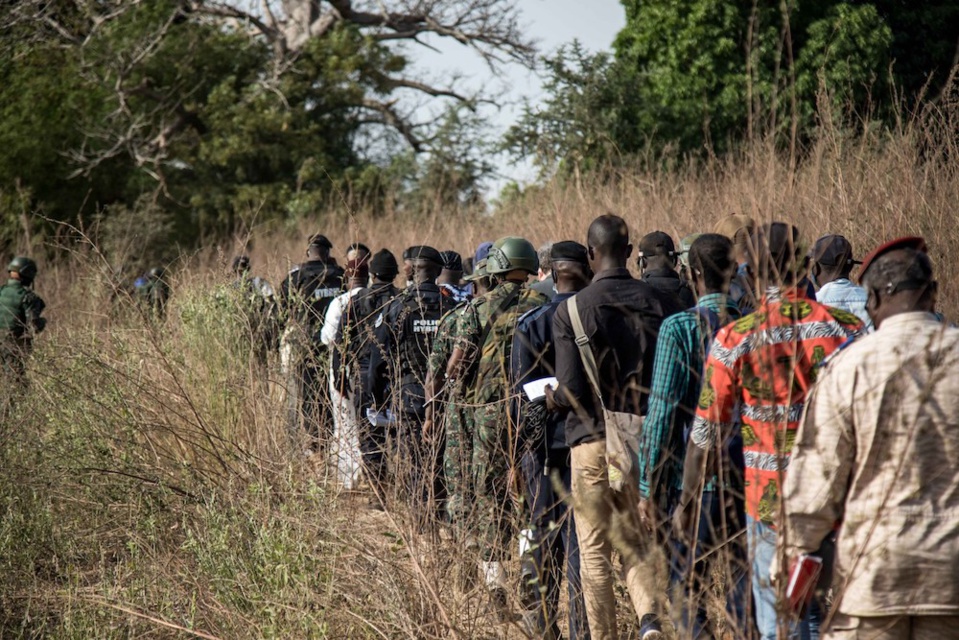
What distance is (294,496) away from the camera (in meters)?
5.19

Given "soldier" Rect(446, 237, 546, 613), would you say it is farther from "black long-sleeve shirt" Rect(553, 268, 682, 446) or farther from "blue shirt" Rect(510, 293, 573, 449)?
"black long-sleeve shirt" Rect(553, 268, 682, 446)

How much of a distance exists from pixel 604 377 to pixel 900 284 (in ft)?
5.85

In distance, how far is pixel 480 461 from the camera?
17.6 feet

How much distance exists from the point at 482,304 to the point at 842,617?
119 inches

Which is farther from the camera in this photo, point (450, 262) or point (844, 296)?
point (450, 262)

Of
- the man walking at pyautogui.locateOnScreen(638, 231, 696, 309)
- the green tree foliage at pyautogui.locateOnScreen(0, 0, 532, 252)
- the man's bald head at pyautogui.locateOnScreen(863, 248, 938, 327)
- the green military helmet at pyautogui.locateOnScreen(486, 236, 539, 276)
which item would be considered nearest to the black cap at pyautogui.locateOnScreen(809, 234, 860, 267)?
the man walking at pyautogui.locateOnScreen(638, 231, 696, 309)

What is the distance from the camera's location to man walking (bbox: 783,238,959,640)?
2.83m

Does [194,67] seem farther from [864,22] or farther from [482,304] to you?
[482,304]

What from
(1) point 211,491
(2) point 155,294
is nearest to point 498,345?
(1) point 211,491

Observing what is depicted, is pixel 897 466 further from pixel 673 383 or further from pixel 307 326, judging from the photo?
pixel 307 326

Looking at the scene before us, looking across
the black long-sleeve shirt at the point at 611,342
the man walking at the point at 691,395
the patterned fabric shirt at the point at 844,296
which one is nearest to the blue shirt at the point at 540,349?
the black long-sleeve shirt at the point at 611,342

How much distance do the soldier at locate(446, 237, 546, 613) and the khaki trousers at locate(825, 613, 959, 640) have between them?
2.34m

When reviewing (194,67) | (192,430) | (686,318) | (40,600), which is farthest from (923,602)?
(194,67)

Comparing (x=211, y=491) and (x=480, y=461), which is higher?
(x=480, y=461)
